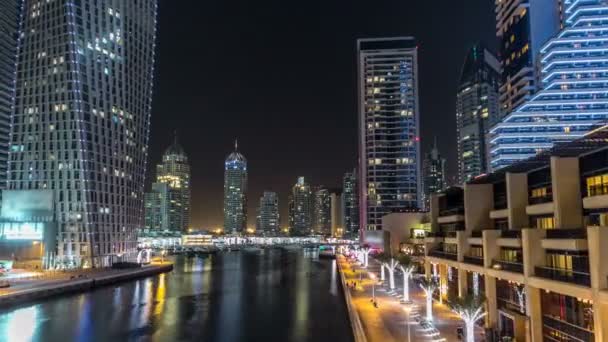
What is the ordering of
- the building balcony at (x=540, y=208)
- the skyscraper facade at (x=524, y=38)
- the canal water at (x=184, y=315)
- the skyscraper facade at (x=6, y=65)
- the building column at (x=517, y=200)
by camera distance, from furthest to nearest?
the skyscraper facade at (x=6, y=65)
the skyscraper facade at (x=524, y=38)
the canal water at (x=184, y=315)
the building column at (x=517, y=200)
the building balcony at (x=540, y=208)


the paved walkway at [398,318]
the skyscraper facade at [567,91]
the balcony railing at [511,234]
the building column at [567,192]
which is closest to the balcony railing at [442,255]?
the paved walkway at [398,318]

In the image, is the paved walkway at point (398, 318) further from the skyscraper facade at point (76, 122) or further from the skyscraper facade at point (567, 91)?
the skyscraper facade at point (567, 91)

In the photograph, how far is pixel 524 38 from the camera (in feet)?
536

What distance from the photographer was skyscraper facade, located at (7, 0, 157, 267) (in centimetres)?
11888

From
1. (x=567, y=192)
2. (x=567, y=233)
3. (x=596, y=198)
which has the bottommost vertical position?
→ (x=567, y=233)

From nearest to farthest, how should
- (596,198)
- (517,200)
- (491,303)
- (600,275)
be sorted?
(600,275) → (596,198) → (491,303) → (517,200)

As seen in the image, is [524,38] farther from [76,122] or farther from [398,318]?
[398,318]

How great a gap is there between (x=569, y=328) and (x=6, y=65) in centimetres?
18020

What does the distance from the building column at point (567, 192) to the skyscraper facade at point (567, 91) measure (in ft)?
407

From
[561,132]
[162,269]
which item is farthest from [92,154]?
[561,132]

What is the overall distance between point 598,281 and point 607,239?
2236 mm

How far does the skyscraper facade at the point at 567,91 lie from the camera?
143 metres

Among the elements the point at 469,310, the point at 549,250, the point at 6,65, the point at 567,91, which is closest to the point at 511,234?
the point at 549,250

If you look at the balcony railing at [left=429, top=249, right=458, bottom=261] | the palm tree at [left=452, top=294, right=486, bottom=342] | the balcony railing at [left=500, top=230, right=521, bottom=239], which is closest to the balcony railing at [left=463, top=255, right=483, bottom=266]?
the balcony railing at [left=429, top=249, right=458, bottom=261]
